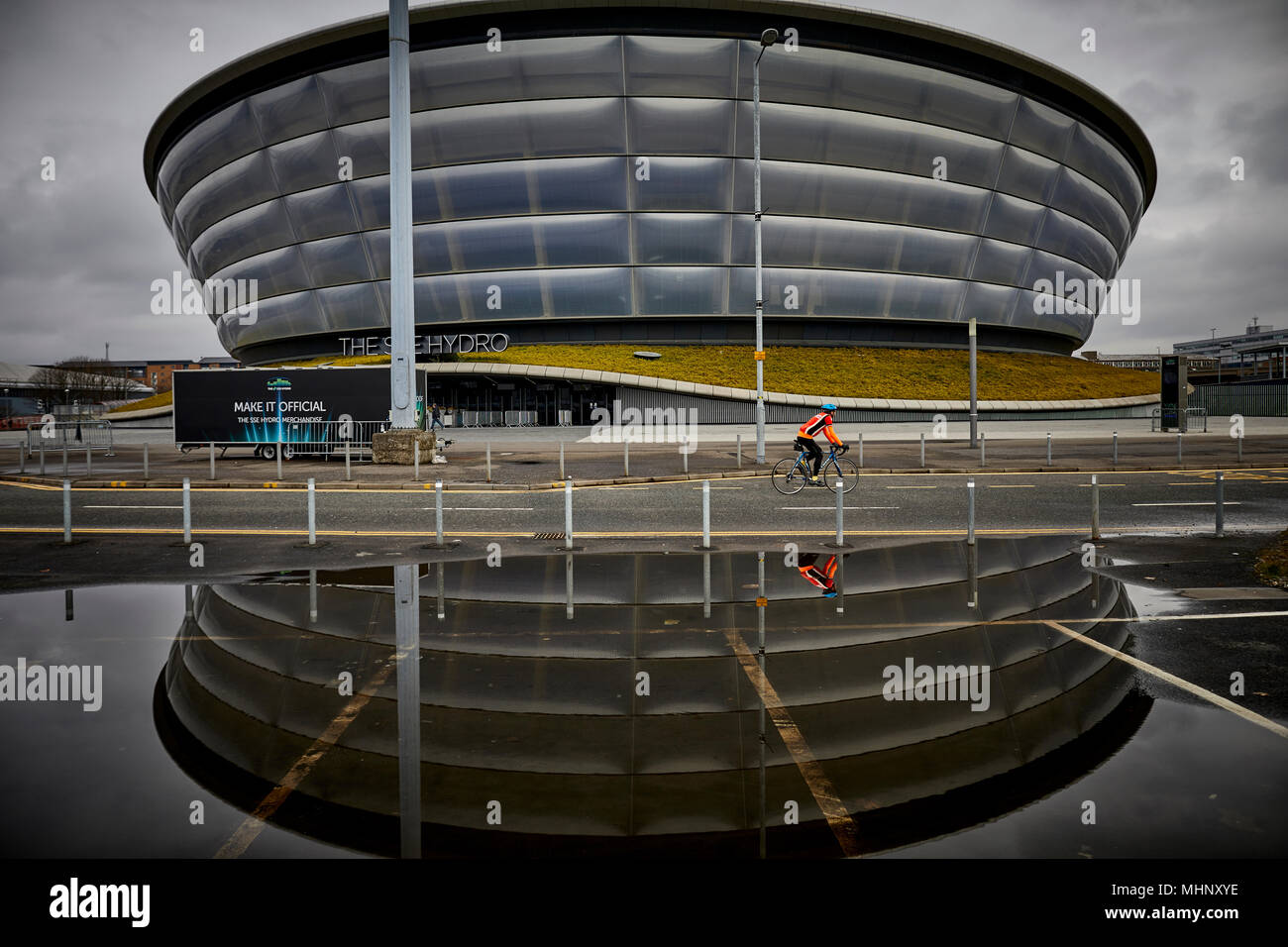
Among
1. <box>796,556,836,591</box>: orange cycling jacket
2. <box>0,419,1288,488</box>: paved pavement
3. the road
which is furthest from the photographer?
<box>0,419,1288,488</box>: paved pavement

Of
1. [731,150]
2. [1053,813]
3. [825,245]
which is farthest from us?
[825,245]

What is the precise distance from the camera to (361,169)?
167 ft

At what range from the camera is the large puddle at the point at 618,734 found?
3.56 metres

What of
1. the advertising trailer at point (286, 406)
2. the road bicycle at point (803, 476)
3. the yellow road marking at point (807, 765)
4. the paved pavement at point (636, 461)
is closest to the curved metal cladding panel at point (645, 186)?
the paved pavement at point (636, 461)

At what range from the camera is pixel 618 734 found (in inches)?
182

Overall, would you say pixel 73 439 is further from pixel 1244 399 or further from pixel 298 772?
pixel 1244 399

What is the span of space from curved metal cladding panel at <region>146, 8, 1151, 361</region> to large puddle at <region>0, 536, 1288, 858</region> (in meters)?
44.6

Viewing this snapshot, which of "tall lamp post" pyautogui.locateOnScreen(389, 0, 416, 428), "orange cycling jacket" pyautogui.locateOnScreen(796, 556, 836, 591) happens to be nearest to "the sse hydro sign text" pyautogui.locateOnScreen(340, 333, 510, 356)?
"tall lamp post" pyautogui.locateOnScreen(389, 0, 416, 428)

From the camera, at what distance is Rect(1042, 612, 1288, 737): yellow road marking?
4.80 metres

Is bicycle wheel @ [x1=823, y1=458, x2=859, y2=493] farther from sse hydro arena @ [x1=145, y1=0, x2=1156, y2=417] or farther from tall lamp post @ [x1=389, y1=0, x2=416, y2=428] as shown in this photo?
sse hydro arena @ [x1=145, y1=0, x2=1156, y2=417]

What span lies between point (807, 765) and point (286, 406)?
2702 centimetres
